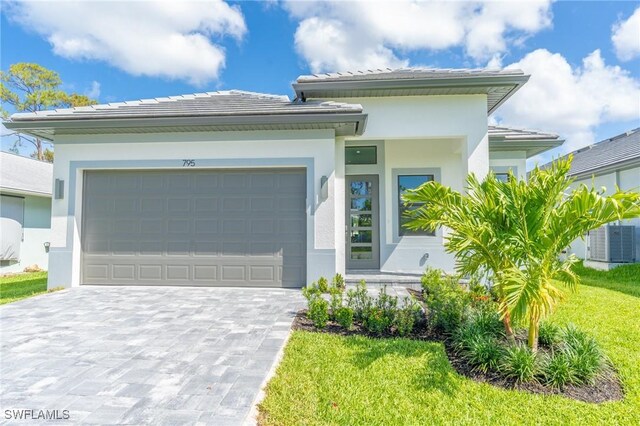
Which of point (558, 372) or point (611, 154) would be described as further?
point (611, 154)

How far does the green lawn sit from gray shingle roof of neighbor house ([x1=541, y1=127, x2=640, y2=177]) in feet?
31.3

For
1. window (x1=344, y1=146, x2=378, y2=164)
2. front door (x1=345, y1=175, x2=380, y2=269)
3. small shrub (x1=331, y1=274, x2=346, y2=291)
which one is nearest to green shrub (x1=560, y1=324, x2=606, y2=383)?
small shrub (x1=331, y1=274, x2=346, y2=291)

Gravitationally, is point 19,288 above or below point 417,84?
below

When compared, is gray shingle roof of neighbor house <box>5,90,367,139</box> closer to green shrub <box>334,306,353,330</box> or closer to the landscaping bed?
the landscaping bed

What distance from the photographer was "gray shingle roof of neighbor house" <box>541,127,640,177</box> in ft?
36.4

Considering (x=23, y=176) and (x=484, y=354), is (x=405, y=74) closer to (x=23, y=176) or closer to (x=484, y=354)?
(x=484, y=354)

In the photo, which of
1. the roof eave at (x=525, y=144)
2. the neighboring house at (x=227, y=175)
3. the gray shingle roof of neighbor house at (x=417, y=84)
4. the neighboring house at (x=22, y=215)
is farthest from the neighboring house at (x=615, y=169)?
the neighboring house at (x=22, y=215)

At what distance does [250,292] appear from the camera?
7.12 meters

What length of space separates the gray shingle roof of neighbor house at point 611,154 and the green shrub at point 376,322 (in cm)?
1081

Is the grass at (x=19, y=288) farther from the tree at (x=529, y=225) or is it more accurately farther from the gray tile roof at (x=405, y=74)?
the tree at (x=529, y=225)

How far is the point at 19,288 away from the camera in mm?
8578

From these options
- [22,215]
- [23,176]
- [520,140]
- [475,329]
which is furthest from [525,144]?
[23,176]

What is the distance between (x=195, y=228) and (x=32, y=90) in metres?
23.2

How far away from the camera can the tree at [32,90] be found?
2069 centimetres
